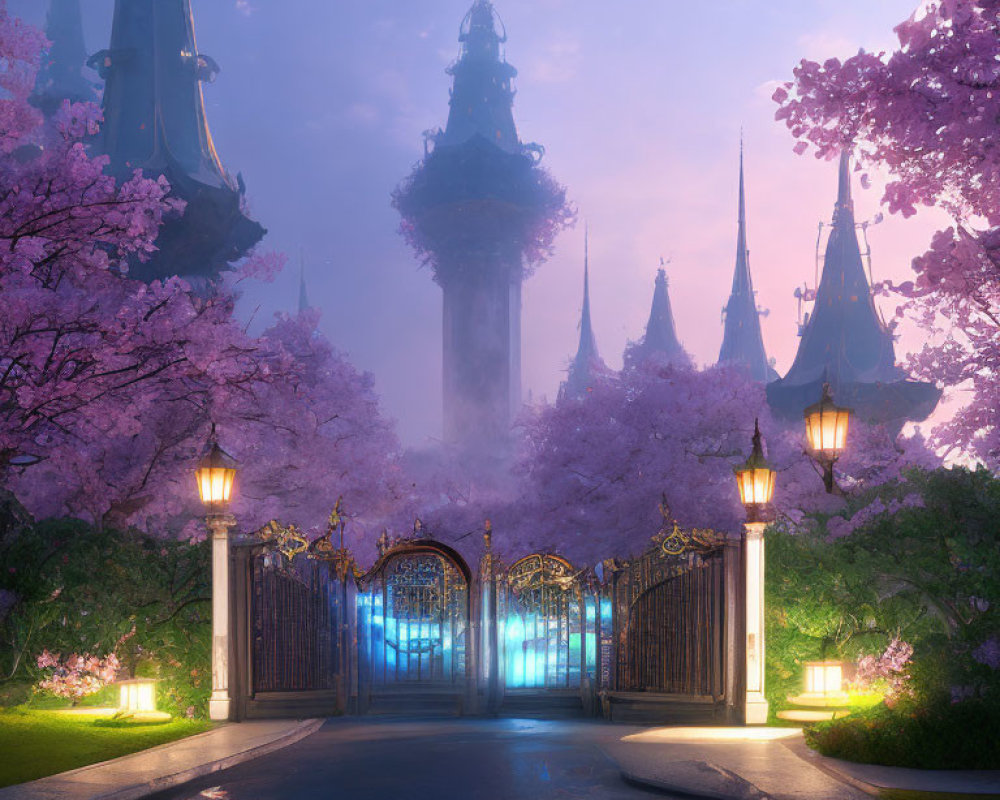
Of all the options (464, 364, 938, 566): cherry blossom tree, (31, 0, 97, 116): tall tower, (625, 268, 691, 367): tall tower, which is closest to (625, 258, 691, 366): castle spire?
(625, 268, 691, 367): tall tower

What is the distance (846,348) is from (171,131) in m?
47.6

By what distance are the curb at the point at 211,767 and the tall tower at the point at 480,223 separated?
97.8m

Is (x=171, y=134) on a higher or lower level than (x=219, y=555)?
higher

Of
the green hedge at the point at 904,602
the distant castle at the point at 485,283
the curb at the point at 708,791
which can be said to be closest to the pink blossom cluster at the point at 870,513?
the green hedge at the point at 904,602

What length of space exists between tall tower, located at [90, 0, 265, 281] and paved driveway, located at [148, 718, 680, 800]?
5557 centimetres

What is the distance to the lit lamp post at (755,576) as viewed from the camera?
54.9 ft

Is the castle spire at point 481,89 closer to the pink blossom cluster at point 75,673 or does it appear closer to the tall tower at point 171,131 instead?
the tall tower at point 171,131

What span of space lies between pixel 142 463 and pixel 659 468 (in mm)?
17548

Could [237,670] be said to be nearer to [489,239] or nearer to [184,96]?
[184,96]

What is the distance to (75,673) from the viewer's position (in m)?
18.0

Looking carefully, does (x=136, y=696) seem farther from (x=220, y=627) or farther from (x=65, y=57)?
(x=65, y=57)

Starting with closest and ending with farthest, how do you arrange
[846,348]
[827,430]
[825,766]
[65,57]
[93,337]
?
[825,766] → [827,430] → [93,337] → [846,348] → [65,57]

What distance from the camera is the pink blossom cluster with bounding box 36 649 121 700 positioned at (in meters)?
17.9

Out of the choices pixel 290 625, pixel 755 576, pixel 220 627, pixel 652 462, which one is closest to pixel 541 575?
pixel 755 576
